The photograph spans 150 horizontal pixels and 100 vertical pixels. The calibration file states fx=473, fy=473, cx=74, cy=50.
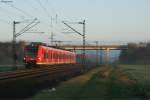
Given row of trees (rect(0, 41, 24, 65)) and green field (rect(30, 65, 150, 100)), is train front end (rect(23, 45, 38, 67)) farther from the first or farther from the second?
row of trees (rect(0, 41, 24, 65))

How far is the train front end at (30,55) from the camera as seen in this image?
60281 mm

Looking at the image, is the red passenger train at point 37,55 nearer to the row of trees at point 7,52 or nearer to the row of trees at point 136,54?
the row of trees at point 7,52

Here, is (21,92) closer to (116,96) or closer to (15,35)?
(116,96)

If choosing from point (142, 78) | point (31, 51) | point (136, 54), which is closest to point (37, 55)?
point (31, 51)

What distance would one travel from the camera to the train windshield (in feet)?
198

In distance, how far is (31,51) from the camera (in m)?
60.9

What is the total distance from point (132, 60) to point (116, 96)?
16512 centimetres

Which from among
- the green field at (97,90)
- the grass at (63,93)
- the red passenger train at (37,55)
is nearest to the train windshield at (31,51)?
the red passenger train at (37,55)

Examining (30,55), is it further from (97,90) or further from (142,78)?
(97,90)

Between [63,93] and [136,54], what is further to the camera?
[136,54]

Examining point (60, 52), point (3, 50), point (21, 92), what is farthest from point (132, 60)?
point (21, 92)

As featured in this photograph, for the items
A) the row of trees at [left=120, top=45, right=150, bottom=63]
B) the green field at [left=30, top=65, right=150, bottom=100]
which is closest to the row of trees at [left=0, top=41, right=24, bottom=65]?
Answer: the row of trees at [left=120, top=45, right=150, bottom=63]

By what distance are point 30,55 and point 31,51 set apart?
1.80ft

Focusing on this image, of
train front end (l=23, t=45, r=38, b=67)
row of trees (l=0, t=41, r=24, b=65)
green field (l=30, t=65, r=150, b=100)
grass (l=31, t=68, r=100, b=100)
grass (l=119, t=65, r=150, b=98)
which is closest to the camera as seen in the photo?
grass (l=31, t=68, r=100, b=100)
